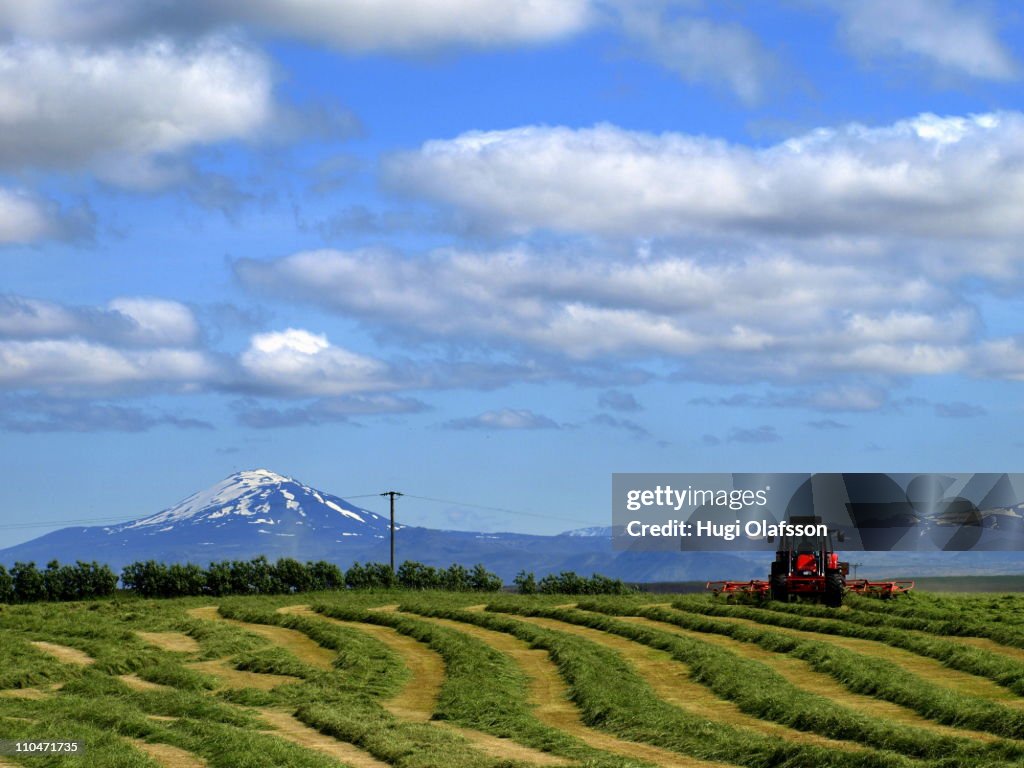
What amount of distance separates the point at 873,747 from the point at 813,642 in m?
15.1

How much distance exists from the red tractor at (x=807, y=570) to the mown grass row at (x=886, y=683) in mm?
7105

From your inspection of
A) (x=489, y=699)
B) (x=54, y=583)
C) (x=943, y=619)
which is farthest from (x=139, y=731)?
(x=54, y=583)

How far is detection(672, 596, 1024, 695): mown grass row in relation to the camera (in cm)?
3169

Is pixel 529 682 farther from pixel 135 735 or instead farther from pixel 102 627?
pixel 102 627

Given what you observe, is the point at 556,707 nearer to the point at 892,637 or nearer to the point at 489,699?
the point at 489,699

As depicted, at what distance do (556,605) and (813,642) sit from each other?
910 inches

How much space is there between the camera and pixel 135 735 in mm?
24656

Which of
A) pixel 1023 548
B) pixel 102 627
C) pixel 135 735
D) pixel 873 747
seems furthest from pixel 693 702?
pixel 1023 548

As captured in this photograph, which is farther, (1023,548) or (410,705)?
(1023,548)

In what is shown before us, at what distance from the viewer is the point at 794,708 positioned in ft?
86.5

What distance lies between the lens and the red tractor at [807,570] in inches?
2019

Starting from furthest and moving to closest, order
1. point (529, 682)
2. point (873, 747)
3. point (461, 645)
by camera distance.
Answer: point (461, 645) < point (529, 682) < point (873, 747)

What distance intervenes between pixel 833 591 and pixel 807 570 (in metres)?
2.38

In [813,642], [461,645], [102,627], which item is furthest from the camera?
[102,627]
